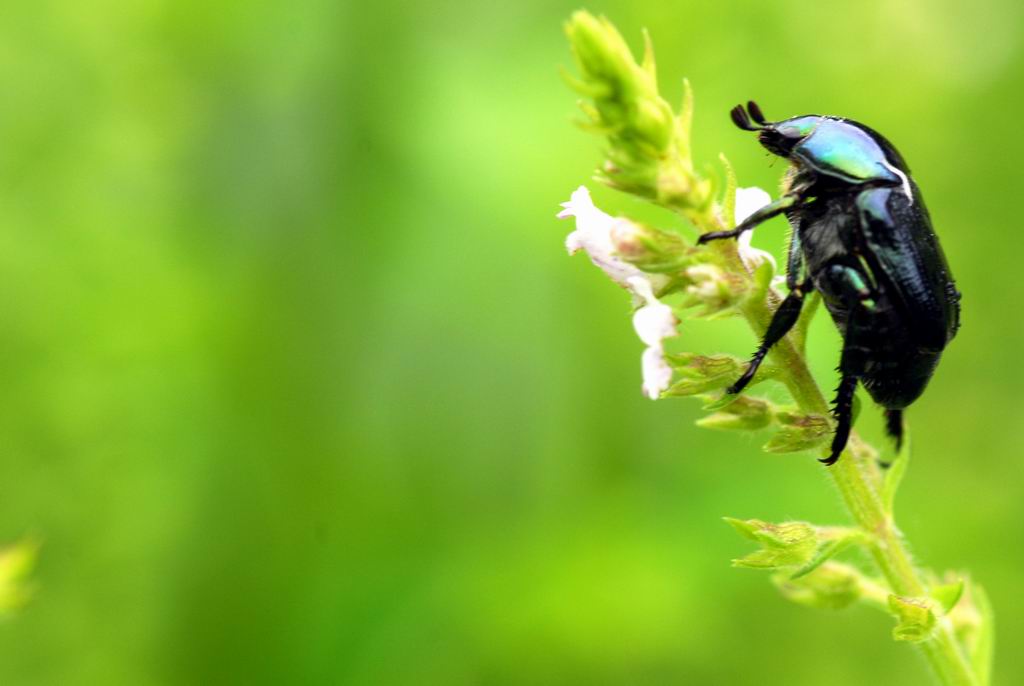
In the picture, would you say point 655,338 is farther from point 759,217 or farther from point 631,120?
point 631,120

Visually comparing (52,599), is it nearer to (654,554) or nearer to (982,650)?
(654,554)

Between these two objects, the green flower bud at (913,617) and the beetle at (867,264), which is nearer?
the green flower bud at (913,617)

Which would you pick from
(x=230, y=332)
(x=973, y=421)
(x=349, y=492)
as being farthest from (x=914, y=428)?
(x=230, y=332)

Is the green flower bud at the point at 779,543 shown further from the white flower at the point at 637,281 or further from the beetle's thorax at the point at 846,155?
the beetle's thorax at the point at 846,155

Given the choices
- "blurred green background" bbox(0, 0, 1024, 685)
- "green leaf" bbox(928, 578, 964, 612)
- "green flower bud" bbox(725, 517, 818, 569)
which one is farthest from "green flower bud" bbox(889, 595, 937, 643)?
"blurred green background" bbox(0, 0, 1024, 685)

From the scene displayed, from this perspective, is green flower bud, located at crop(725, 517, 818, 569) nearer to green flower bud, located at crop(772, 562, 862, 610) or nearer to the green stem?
the green stem

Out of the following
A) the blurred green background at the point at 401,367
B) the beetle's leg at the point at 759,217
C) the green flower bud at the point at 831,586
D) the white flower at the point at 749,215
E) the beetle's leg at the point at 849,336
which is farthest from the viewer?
the blurred green background at the point at 401,367

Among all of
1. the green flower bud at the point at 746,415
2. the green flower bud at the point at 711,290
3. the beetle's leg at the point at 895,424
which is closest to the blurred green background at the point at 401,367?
the beetle's leg at the point at 895,424

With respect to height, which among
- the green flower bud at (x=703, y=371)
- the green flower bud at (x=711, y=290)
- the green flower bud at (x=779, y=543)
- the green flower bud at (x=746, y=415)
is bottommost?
the green flower bud at (x=779, y=543)
